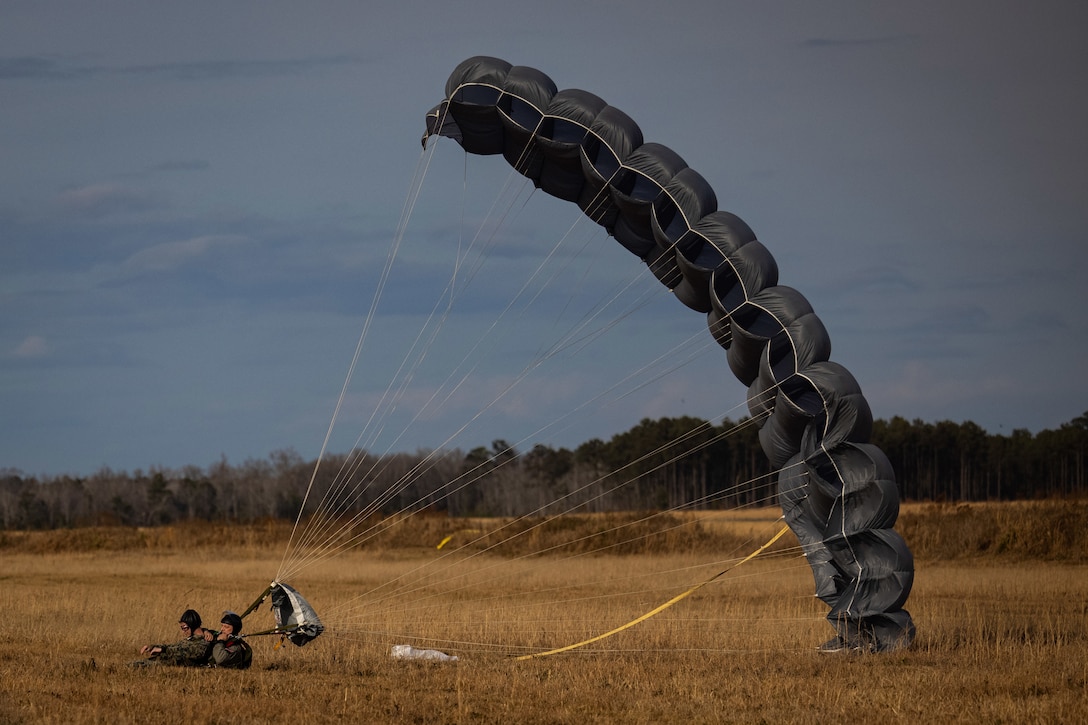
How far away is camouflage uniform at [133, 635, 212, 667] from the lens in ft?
40.0

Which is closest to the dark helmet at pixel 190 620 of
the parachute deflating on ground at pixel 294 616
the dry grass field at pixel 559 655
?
the dry grass field at pixel 559 655

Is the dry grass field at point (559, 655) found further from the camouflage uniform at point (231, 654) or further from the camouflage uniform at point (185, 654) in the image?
the camouflage uniform at point (185, 654)

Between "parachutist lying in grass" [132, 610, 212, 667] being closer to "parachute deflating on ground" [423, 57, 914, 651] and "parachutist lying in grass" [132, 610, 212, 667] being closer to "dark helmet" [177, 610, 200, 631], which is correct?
"dark helmet" [177, 610, 200, 631]

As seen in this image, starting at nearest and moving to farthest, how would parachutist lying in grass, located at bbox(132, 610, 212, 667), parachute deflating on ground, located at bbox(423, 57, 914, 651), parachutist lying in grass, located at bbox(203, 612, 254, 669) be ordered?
1. parachutist lying in grass, located at bbox(132, 610, 212, 667)
2. parachutist lying in grass, located at bbox(203, 612, 254, 669)
3. parachute deflating on ground, located at bbox(423, 57, 914, 651)

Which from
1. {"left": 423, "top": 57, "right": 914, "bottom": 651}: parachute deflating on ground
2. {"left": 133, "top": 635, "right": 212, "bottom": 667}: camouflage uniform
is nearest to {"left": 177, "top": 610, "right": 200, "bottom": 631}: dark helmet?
{"left": 133, "top": 635, "right": 212, "bottom": 667}: camouflage uniform

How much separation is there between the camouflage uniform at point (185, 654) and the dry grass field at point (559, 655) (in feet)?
1.26

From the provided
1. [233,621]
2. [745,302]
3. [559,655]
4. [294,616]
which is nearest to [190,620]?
[233,621]

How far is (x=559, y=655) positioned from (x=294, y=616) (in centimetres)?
333

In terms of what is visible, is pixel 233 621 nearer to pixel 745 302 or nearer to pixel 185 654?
pixel 185 654

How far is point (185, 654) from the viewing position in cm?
1221

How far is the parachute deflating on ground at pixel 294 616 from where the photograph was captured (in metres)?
13.2

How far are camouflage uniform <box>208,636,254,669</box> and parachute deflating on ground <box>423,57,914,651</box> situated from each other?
6.82 m

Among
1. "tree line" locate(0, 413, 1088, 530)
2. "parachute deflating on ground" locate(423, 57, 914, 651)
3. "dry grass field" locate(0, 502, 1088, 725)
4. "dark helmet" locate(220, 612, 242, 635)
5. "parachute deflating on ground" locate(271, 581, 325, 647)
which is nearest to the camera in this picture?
"dry grass field" locate(0, 502, 1088, 725)

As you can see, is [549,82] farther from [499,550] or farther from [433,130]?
[499,550]
